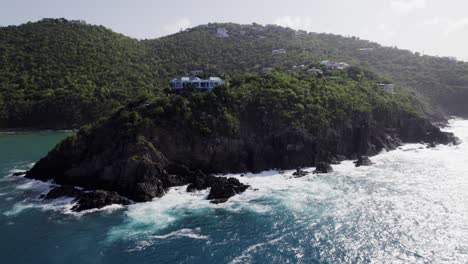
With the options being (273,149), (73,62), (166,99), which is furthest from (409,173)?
(73,62)

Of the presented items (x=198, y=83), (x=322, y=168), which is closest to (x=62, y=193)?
(x=198, y=83)

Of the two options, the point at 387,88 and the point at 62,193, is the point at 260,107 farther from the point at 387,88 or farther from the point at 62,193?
the point at 387,88

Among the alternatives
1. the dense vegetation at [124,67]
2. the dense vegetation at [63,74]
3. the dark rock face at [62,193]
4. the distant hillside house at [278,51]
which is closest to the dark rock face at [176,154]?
the dark rock face at [62,193]

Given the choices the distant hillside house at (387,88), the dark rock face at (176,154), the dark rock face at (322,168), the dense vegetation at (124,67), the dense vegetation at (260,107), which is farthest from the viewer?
the dense vegetation at (124,67)

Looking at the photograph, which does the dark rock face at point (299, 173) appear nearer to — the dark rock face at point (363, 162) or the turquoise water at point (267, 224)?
the turquoise water at point (267, 224)

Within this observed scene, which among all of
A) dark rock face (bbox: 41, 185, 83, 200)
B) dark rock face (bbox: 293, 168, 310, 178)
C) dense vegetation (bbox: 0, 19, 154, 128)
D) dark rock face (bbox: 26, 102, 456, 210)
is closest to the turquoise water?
dark rock face (bbox: 293, 168, 310, 178)

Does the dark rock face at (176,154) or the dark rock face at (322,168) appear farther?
the dark rock face at (322,168)
